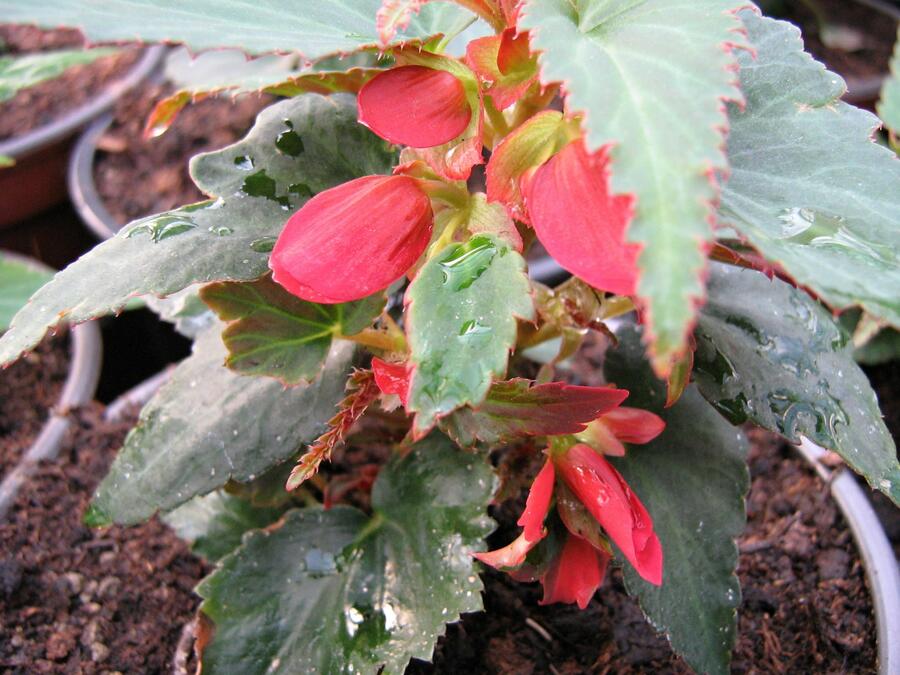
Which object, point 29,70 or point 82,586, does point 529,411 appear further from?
point 29,70

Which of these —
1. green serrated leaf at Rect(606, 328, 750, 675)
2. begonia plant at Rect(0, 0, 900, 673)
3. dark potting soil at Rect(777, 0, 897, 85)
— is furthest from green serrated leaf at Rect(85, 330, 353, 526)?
dark potting soil at Rect(777, 0, 897, 85)

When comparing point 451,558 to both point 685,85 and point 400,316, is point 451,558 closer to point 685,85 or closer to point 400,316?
point 400,316

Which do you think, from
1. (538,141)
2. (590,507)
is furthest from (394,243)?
(590,507)

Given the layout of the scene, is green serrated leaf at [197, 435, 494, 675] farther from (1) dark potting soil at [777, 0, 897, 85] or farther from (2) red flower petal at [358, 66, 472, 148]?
(1) dark potting soil at [777, 0, 897, 85]

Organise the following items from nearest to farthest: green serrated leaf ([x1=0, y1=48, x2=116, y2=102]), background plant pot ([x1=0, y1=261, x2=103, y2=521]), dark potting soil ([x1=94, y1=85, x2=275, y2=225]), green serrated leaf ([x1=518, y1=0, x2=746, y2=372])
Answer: green serrated leaf ([x1=518, y1=0, x2=746, y2=372]) → background plant pot ([x1=0, y1=261, x2=103, y2=521]) → green serrated leaf ([x1=0, y1=48, x2=116, y2=102]) → dark potting soil ([x1=94, y1=85, x2=275, y2=225])

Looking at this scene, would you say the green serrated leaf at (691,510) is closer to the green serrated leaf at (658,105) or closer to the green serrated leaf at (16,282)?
the green serrated leaf at (658,105)

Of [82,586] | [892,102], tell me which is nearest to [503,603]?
[82,586]

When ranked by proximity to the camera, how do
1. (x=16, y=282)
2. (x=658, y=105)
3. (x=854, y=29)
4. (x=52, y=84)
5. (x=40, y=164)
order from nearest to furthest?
(x=658, y=105) < (x=16, y=282) < (x=40, y=164) < (x=52, y=84) < (x=854, y=29)

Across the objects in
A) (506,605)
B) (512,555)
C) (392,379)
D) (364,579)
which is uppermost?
(392,379)
